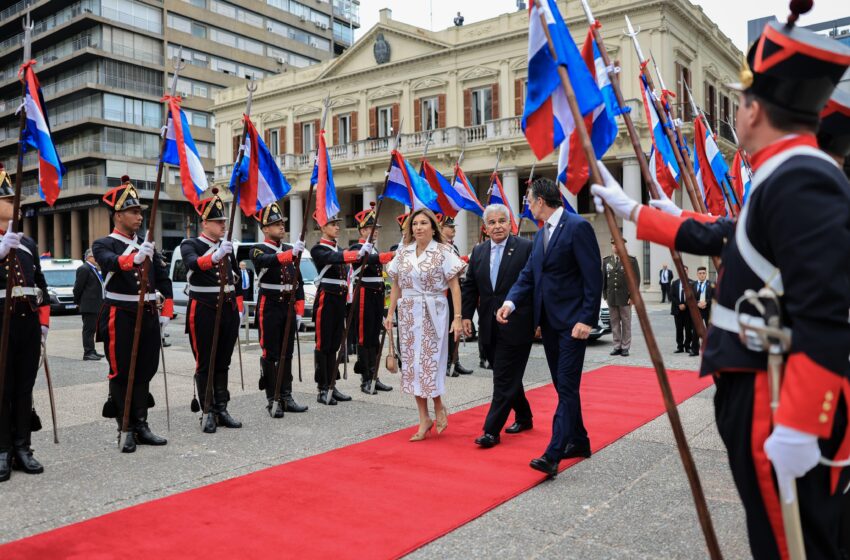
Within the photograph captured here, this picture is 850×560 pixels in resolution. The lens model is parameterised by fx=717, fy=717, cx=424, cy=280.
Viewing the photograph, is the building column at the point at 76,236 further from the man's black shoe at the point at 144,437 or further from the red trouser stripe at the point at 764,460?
the red trouser stripe at the point at 764,460

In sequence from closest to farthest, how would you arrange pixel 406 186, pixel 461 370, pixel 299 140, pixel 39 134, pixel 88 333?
pixel 39 134 < pixel 406 186 < pixel 461 370 < pixel 88 333 < pixel 299 140

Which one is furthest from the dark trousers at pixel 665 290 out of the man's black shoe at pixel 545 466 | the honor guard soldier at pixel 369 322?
the man's black shoe at pixel 545 466

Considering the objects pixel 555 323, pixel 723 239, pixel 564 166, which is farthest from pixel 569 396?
pixel 723 239

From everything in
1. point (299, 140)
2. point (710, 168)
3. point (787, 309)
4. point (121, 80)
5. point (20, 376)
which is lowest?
point (20, 376)

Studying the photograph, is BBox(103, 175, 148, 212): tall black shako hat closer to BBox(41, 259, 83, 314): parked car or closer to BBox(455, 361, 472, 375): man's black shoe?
BBox(455, 361, 472, 375): man's black shoe

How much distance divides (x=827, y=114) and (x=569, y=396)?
119 inches

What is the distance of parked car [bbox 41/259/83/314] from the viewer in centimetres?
2422

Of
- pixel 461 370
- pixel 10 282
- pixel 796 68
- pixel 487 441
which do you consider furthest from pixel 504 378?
pixel 461 370

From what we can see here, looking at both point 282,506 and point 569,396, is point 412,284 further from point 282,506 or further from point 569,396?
point 282,506

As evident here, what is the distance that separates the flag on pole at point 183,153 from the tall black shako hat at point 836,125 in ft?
16.8

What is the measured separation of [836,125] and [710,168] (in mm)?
5799

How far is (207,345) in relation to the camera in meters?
6.89

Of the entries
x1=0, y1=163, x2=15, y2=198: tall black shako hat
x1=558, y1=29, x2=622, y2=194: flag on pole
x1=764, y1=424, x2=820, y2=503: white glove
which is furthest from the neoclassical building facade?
x1=764, y1=424, x2=820, y2=503: white glove

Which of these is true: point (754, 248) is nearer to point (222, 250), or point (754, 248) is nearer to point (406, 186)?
point (222, 250)
